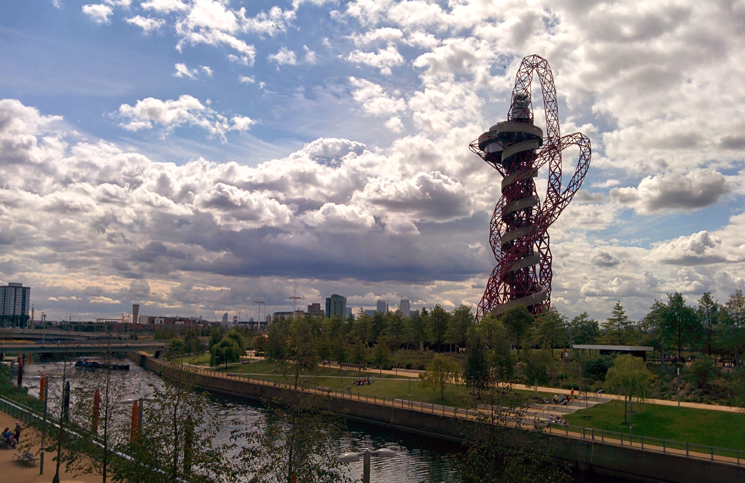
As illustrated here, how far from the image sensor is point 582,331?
279ft

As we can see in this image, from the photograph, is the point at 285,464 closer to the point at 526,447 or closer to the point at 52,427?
the point at 526,447

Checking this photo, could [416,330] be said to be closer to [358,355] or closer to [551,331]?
[358,355]

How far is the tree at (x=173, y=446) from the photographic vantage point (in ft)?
50.4

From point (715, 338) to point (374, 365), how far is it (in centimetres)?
4305

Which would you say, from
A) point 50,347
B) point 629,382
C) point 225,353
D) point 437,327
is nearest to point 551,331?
point 437,327

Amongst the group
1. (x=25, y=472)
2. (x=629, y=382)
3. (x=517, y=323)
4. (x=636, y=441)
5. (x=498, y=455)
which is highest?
(x=517, y=323)

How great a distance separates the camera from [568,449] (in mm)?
35219

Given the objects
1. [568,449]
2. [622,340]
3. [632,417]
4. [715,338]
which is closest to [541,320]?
[622,340]

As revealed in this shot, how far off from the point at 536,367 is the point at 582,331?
3866cm

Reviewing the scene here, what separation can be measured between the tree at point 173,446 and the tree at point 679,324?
59.9 m

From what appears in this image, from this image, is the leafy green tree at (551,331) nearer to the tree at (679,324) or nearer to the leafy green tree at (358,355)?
the tree at (679,324)

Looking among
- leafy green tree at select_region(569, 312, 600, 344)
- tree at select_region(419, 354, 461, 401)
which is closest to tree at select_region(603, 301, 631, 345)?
leafy green tree at select_region(569, 312, 600, 344)

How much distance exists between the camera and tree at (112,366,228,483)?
15.4 meters

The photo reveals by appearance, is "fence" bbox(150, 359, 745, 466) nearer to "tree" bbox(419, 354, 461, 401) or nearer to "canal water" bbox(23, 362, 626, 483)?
"canal water" bbox(23, 362, 626, 483)
